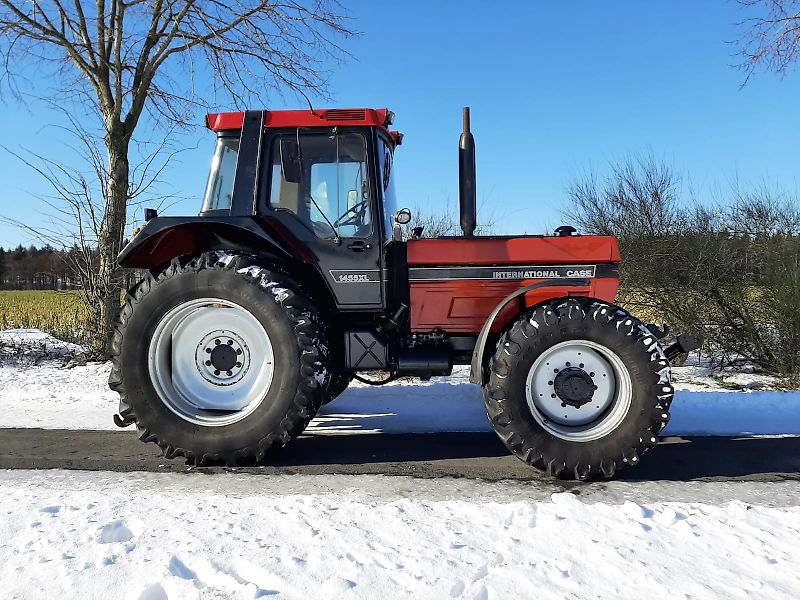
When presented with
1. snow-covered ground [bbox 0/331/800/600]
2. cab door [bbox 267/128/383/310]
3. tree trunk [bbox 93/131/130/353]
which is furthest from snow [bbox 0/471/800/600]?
tree trunk [bbox 93/131/130/353]

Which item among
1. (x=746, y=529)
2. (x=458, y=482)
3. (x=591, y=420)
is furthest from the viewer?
(x=591, y=420)

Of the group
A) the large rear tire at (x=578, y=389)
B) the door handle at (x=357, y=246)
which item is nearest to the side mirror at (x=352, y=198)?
the door handle at (x=357, y=246)

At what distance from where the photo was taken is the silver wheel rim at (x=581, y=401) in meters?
3.51

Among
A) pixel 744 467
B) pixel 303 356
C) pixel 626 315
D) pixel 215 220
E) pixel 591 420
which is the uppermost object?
pixel 215 220

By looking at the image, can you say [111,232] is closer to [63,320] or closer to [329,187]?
[63,320]

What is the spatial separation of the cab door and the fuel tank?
13.2 inches

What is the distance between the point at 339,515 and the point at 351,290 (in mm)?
1679

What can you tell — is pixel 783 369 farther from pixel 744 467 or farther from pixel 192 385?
pixel 192 385

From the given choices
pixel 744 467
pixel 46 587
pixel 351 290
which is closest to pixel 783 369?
pixel 744 467

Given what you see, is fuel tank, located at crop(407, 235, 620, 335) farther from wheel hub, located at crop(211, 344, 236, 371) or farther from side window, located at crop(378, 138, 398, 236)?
wheel hub, located at crop(211, 344, 236, 371)

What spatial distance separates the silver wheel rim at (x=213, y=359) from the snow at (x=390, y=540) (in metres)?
0.60

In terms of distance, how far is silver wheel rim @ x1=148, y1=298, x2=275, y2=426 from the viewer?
3.77 m

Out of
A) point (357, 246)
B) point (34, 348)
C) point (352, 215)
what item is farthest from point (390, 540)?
point (34, 348)

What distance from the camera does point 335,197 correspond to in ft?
13.3
